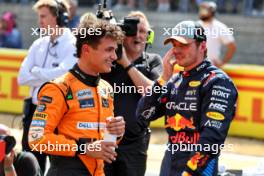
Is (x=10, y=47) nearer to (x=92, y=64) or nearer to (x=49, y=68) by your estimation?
(x=49, y=68)

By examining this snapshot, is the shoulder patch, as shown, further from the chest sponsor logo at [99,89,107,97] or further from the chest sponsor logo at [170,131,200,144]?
the chest sponsor logo at [170,131,200,144]

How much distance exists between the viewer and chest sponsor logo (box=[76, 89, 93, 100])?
483 centimetres

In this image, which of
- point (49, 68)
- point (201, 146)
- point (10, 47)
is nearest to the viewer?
point (201, 146)

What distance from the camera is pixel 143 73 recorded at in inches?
254

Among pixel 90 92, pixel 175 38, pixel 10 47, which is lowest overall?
pixel 10 47

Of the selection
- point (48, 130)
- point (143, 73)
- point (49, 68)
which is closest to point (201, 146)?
point (48, 130)

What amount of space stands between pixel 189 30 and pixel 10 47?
10.2 m

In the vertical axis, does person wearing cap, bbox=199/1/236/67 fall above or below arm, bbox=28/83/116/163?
below

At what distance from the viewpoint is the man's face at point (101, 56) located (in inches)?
192

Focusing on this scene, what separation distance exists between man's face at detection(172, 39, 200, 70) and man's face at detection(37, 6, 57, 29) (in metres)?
2.39

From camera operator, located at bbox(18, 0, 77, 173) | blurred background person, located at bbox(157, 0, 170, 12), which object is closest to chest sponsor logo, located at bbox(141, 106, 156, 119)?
camera operator, located at bbox(18, 0, 77, 173)

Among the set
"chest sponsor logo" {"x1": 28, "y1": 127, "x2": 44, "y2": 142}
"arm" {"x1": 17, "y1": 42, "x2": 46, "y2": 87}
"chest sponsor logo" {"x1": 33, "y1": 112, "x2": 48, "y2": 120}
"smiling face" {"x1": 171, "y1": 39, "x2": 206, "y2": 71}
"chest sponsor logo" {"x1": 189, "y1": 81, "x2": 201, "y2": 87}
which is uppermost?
"smiling face" {"x1": 171, "y1": 39, "x2": 206, "y2": 71}

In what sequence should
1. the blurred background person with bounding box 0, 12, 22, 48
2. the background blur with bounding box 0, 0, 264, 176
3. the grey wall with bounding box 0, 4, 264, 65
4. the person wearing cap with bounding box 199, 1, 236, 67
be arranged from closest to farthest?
the background blur with bounding box 0, 0, 264, 176
the person wearing cap with bounding box 199, 1, 236, 67
the blurred background person with bounding box 0, 12, 22, 48
the grey wall with bounding box 0, 4, 264, 65

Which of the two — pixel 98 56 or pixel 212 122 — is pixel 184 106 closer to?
pixel 212 122
